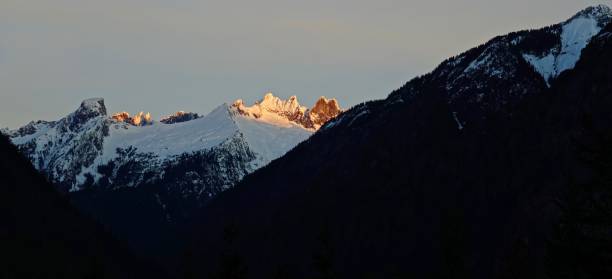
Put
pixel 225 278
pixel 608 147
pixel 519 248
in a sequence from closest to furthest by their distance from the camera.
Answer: pixel 608 147 → pixel 519 248 → pixel 225 278

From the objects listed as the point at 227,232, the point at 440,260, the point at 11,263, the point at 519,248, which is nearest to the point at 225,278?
the point at 227,232

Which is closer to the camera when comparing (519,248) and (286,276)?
(519,248)

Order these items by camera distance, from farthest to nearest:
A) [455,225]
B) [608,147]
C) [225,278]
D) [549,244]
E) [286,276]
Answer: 1. [286,276]
2. [225,278]
3. [455,225]
4. [549,244]
5. [608,147]

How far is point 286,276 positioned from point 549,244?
175ft

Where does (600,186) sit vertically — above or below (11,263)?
below

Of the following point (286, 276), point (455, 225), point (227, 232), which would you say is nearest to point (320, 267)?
point (227, 232)

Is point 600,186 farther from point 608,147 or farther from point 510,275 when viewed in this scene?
point 510,275

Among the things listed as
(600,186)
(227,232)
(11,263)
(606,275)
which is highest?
(11,263)

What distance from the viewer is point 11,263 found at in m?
197

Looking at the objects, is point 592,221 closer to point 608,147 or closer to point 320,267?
point 608,147

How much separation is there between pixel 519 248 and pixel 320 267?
47.7 ft

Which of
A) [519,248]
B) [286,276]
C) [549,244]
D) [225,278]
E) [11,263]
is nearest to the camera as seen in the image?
[549,244]

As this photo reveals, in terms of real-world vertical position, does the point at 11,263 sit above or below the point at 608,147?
above

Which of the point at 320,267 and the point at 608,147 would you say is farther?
the point at 320,267
